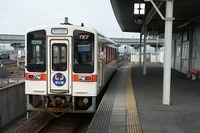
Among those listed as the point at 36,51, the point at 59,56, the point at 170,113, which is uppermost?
the point at 36,51

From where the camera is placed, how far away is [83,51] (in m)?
7.62

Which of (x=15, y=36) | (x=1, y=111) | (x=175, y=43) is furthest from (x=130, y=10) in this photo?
(x=15, y=36)

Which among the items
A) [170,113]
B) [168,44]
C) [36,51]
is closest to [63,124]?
[36,51]

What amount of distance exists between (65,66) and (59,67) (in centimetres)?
17

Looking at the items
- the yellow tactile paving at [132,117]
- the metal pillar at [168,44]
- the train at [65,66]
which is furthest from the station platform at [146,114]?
the train at [65,66]

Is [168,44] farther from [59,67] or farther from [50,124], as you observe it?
[50,124]

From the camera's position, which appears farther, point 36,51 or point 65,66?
point 36,51

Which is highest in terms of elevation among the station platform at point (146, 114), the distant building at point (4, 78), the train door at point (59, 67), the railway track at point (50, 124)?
the train door at point (59, 67)

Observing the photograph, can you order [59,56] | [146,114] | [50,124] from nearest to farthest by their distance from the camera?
[146,114] → [59,56] → [50,124]

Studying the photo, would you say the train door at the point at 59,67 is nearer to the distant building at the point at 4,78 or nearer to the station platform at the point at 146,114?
the station platform at the point at 146,114

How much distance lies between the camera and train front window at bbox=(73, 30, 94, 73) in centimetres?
758

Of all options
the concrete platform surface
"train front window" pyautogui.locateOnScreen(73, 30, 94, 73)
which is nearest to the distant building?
"train front window" pyautogui.locateOnScreen(73, 30, 94, 73)

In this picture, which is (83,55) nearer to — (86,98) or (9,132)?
(86,98)

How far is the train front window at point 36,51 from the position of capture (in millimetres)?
7660
